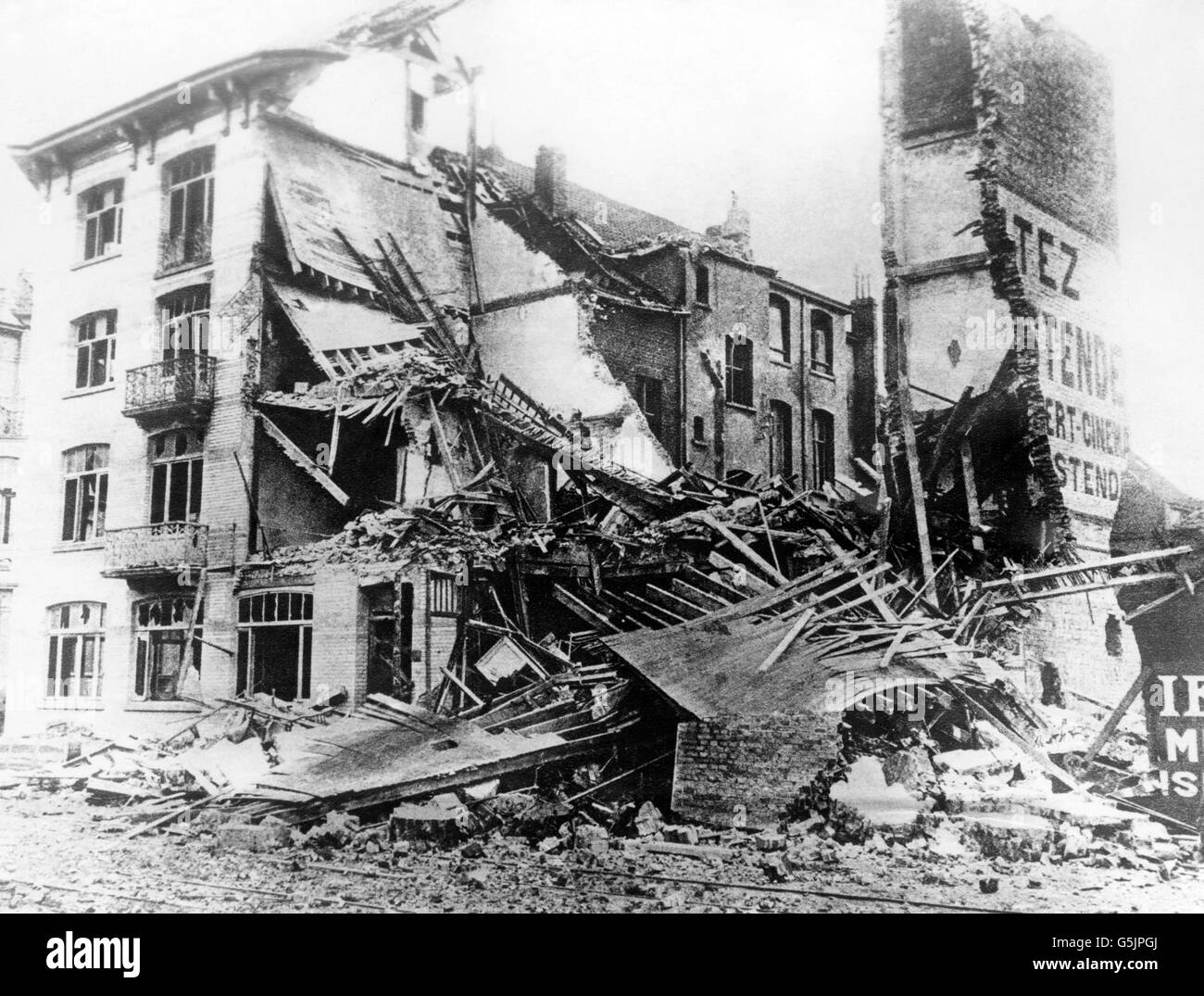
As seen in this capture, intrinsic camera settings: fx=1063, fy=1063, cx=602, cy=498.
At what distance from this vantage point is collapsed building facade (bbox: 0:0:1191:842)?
7.69 meters

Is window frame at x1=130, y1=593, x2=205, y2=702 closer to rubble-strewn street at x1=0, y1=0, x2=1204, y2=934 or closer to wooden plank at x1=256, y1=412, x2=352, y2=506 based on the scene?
rubble-strewn street at x1=0, y1=0, x2=1204, y2=934

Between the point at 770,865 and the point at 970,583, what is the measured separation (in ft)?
8.46

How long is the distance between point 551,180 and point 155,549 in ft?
14.3

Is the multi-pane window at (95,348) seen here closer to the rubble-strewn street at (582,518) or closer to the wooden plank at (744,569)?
the rubble-strewn street at (582,518)

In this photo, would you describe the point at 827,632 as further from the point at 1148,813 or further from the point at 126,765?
the point at 126,765

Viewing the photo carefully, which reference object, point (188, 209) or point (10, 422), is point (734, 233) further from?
point (10, 422)

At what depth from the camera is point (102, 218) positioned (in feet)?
30.0

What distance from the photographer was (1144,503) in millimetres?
8000

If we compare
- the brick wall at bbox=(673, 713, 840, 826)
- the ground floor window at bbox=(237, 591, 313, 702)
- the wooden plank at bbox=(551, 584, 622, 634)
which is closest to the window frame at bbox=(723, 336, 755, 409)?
the wooden plank at bbox=(551, 584, 622, 634)

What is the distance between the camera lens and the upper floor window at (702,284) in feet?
28.0

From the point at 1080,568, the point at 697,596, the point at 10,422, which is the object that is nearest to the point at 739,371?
the point at 697,596

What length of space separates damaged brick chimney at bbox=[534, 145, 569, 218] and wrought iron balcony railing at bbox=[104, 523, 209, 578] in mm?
3790

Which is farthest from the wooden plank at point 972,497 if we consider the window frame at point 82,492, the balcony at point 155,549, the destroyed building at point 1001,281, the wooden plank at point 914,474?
the window frame at point 82,492
